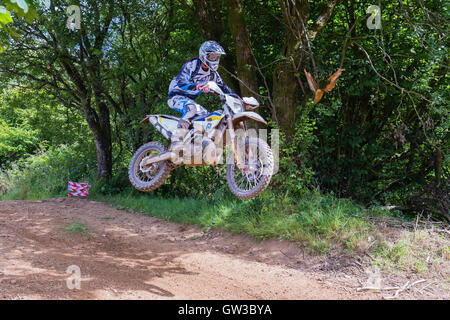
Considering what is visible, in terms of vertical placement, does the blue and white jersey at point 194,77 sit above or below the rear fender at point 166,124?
above

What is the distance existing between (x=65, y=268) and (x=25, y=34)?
9.13 metres

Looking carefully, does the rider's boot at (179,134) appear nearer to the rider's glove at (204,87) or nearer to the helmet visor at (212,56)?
the rider's glove at (204,87)

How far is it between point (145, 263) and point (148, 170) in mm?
1451

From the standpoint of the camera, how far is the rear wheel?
19.1ft

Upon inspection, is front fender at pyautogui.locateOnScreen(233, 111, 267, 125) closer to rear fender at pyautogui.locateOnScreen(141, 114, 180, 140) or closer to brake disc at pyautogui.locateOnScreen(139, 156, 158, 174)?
rear fender at pyautogui.locateOnScreen(141, 114, 180, 140)

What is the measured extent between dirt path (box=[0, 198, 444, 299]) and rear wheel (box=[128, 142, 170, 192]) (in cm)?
121

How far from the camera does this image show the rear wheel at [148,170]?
5.81 metres

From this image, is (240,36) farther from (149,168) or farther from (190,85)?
(149,168)

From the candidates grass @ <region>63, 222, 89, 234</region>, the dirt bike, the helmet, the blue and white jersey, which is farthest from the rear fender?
grass @ <region>63, 222, 89, 234</region>

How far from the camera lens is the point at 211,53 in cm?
521

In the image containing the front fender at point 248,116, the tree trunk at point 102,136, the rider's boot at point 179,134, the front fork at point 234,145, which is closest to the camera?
the front fender at point 248,116

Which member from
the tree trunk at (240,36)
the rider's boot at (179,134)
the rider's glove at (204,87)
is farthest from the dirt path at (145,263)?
the tree trunk at (240,36)

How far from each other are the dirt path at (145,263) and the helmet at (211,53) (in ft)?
9.76

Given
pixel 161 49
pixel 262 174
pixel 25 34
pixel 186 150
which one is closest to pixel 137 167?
pixel 186 150
